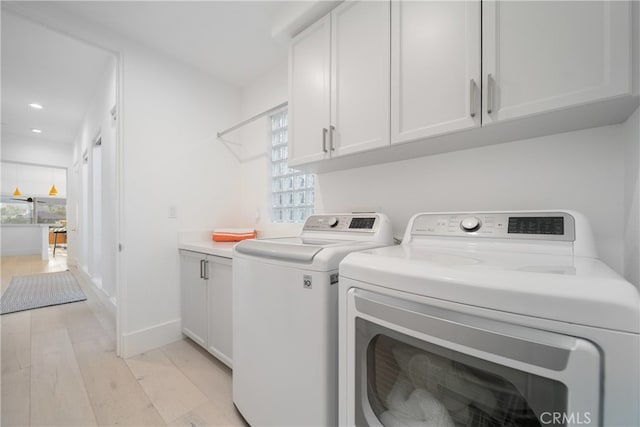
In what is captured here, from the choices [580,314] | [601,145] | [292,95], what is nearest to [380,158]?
[292,95]

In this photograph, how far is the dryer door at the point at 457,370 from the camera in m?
0.49

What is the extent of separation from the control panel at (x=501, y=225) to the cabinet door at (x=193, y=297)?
163 cm

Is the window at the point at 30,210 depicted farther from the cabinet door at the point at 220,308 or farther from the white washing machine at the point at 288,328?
the white washing machine at the point at 288,328

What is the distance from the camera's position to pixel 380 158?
1.52m

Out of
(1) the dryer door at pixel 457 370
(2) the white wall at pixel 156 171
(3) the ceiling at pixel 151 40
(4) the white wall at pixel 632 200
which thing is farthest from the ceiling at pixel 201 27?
(1) the dryer door at pixel 457 370

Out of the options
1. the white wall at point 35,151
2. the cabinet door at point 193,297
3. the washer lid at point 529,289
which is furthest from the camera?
the white wall at point 35,151

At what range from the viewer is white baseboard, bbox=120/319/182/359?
6.43 ft

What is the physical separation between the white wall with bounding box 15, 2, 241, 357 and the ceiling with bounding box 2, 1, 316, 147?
0.42 ft

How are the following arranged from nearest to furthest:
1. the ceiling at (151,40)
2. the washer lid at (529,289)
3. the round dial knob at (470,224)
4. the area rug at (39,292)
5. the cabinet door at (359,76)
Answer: the washer lid at (529,289)
the round dial knob at (470,224)
the cabinet door at (359,76)
the ceiling at (151,40)
the area rug at (39,292)

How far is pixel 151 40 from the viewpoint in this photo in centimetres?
206

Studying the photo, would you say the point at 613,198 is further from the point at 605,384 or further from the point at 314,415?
the point at 314,415

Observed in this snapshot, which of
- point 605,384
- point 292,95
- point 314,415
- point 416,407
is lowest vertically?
point 314,415

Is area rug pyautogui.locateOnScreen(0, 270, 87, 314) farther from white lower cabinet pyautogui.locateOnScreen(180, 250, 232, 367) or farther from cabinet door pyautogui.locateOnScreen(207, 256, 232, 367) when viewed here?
cabinet door pyautogui.locateOnScreen(207, 256, 232, 367)

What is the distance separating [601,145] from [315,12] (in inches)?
61.1
